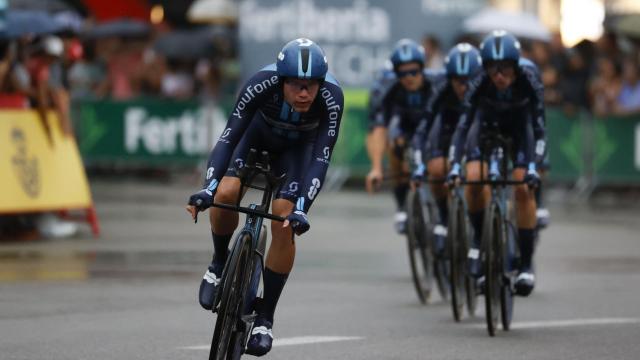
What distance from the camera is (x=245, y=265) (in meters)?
9.59

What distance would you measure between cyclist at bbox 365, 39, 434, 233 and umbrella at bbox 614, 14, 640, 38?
9.90 metres

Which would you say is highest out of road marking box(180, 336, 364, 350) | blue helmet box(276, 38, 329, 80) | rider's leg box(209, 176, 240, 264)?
blue helmet box(276, 38, 329, 80)

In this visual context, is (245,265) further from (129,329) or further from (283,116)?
(129,329)

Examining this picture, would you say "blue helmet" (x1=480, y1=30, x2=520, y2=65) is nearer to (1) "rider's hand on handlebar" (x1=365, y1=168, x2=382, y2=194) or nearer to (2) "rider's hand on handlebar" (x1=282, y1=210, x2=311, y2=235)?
(1) "rider's hand on handlebar" (x1=365, y1=168, x2=382, y2=194)

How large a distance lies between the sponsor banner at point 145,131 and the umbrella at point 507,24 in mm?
3988

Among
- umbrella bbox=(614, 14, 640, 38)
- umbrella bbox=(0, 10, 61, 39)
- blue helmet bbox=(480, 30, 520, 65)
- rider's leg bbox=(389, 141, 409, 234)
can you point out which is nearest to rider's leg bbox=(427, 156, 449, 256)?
rider's leg bbox=(389, 141, 409, 234)

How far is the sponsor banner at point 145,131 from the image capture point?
2812 cm

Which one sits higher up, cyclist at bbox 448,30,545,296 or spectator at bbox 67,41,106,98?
cyclist at bbox 448,30,545,296

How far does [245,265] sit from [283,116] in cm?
92

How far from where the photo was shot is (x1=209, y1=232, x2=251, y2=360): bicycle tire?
9281mm

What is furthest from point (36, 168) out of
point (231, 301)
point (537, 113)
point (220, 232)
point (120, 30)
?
point (120, 30)

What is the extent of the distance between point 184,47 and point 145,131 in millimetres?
2611

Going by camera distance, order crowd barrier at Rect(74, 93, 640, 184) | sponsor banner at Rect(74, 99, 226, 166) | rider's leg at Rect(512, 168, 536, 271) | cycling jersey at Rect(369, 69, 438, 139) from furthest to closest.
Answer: sponsor banner at Rect(74, 99, 226, 166) < crowd barrier at Rect(74, 93, 640, 184) < cycling jersey at Rect(369, 69, 438, 139) < rider's leg at Rect(512, 168, 536, 271)

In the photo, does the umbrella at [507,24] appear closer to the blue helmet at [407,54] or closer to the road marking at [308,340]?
the blue helmet at [407,54]
